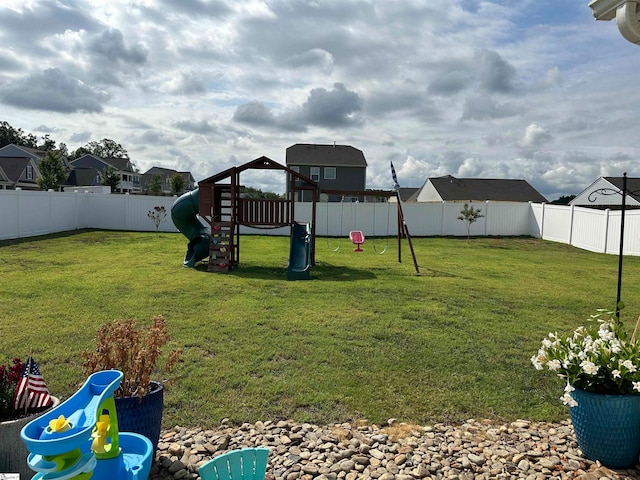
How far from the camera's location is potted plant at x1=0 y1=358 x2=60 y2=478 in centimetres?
212

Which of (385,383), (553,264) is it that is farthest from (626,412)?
(553,264)

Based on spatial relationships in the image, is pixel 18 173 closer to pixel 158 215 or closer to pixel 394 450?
pixel 158 215

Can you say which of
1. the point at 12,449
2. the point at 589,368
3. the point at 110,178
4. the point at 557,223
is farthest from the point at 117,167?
the point at 589,368

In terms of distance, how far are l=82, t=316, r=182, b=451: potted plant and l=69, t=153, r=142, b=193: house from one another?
4839cm

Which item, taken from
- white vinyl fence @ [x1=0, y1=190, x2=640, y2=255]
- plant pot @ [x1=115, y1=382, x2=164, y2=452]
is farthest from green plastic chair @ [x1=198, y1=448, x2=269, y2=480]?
white vinyl fence @ [x1=0, y1=190, x2=640, y2=255]

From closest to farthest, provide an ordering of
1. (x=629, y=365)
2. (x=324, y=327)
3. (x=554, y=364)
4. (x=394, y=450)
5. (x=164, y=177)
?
(x=629, y=365)
(x=554, y=364)
(x=394, y=450)
(x=324, y=327)
(x=164, y=177)

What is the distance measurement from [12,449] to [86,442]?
650 mm

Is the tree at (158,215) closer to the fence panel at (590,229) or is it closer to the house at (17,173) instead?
the fence panel at (590,229)

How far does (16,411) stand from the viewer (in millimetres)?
2252

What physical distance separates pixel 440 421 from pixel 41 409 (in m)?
2.47

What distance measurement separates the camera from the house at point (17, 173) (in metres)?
33.3

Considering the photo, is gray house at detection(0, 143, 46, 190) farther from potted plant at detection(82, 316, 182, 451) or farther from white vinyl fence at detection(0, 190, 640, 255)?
potted plant at detection(82, 316, 182, 451)

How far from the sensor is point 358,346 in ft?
16.3

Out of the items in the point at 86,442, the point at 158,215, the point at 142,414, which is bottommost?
the point at 142,414
